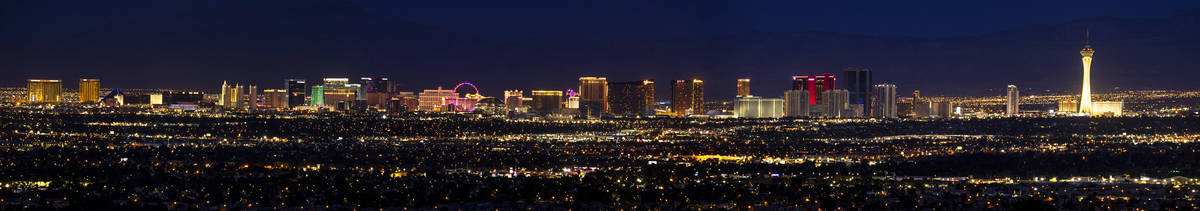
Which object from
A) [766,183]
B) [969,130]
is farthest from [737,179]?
[969,130]

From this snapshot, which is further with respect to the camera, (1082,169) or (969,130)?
(969,130)

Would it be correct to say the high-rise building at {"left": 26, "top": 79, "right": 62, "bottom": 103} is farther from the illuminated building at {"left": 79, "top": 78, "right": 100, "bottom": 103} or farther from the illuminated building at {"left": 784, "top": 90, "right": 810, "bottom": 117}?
the illuminated building at {"left": 784, "top": 90, "right": 810, "bottom": 117}

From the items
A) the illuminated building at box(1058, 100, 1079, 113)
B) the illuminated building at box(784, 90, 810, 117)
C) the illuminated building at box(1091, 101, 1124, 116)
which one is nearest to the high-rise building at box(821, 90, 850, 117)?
the illuminated building at box(784, 90, 810, 117)

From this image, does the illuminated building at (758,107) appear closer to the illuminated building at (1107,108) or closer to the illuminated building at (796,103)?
the illuminated building at (796,103)

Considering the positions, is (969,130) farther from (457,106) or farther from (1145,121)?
(457,106)

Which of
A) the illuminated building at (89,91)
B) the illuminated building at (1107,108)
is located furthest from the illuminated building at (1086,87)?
the illuminated building at (89,91)

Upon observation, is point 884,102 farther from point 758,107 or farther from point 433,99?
point 433,99

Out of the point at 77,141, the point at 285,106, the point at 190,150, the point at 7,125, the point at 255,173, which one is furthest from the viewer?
the point at 285,106
